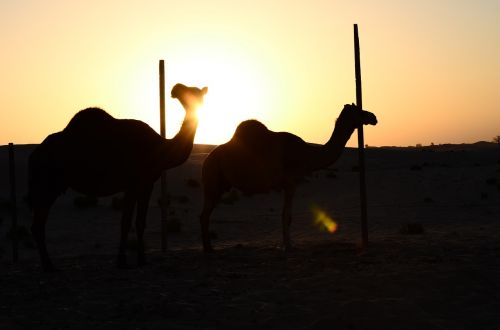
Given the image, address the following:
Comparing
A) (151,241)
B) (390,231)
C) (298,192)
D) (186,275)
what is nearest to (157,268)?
(186,275)

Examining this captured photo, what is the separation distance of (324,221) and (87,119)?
13704 mm

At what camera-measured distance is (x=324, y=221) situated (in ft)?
77.0

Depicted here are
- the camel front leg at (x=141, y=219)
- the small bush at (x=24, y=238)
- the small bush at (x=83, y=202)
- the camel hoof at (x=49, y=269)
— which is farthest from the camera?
the small bush at (x=83, y=202)

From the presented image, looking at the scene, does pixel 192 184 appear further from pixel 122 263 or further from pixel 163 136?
pixel 122 263

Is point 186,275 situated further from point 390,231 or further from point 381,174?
point 381,174

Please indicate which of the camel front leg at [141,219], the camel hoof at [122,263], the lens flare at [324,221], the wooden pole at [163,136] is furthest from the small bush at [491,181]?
the camel hoof at [122,263]

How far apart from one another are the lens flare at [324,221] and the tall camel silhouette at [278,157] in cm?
682

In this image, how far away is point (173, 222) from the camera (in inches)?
864

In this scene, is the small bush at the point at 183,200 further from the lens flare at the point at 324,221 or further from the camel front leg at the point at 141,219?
the camel front leg at the point at 141,219

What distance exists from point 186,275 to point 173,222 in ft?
38.8

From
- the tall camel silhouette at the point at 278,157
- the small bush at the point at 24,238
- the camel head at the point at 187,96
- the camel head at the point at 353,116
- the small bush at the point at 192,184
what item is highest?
the camel head at the point at 187,96

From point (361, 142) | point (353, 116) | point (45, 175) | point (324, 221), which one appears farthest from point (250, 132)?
point (324, 221)

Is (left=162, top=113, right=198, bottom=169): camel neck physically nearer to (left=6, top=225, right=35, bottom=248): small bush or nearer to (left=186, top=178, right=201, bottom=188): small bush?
(left=6, top=225, right=35, bottom=248): small bush

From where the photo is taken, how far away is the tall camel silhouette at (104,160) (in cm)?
1096
